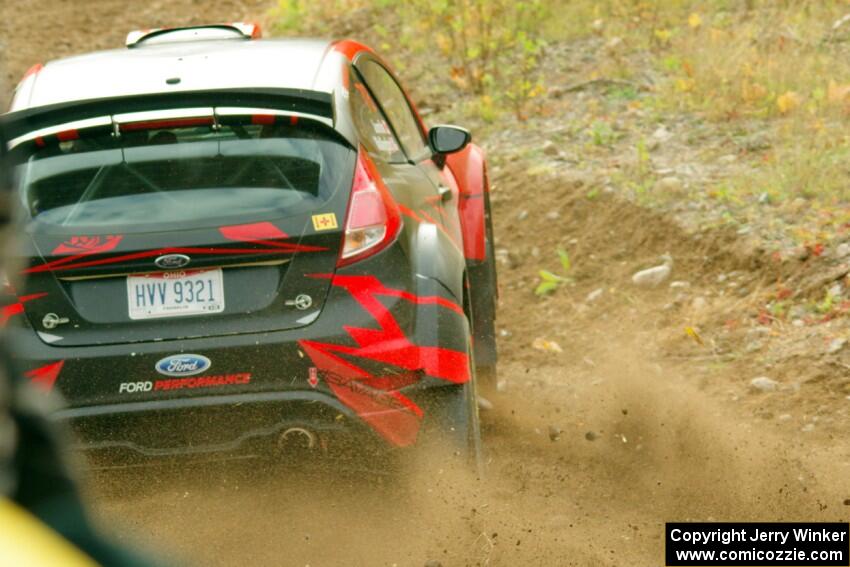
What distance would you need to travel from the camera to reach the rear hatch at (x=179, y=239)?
4145 mm

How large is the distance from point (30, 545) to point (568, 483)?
3.95m

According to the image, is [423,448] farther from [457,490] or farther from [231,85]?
[231,85]

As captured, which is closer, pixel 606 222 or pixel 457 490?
pixel 457 490

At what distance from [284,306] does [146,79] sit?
958 mm

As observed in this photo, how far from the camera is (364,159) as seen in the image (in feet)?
14.4

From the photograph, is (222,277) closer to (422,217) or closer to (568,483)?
(422,217)

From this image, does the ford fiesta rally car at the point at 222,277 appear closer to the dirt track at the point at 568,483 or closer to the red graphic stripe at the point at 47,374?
the red graphic stripe at the point at 47,374

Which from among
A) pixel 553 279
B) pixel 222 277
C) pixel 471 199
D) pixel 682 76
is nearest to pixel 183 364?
pixel 222 277

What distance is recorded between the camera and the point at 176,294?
4152 mm

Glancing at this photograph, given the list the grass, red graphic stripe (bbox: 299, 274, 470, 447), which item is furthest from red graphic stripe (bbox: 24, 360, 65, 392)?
the grass

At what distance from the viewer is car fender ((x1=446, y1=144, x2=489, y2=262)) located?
20.3 ft

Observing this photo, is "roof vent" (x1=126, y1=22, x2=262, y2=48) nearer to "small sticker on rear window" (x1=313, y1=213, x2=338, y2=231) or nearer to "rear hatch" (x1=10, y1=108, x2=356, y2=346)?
"rear hatch" (x1=10, y1=108, x2=356, y2=346)

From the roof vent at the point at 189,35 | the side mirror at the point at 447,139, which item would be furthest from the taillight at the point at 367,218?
the roof vent at the point at 189,35

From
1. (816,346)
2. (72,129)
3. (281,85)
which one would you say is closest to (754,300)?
(816,346)
